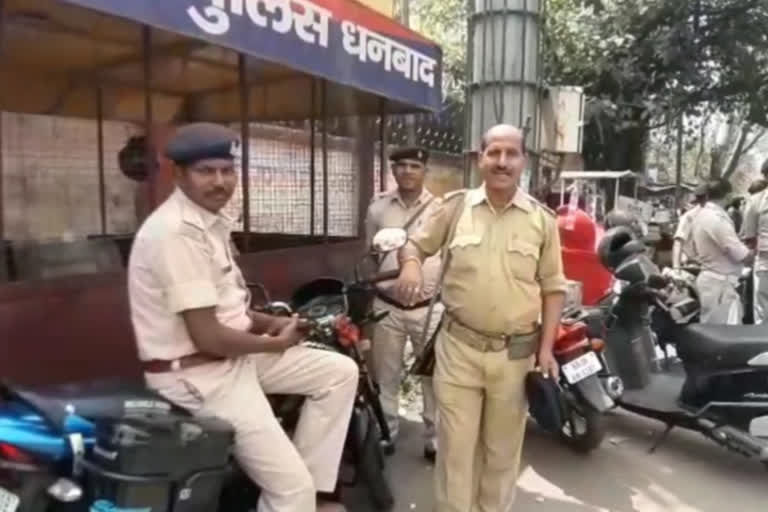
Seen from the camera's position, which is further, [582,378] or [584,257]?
[584,257]

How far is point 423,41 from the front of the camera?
197 inches

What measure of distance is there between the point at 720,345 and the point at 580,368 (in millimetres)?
830

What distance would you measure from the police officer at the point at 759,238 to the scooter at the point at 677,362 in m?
2.22

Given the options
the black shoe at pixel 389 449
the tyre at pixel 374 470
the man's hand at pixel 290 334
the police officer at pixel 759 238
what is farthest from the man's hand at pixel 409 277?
the police officer at pixel 759 238

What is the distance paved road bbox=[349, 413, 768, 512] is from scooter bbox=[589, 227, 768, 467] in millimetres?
187

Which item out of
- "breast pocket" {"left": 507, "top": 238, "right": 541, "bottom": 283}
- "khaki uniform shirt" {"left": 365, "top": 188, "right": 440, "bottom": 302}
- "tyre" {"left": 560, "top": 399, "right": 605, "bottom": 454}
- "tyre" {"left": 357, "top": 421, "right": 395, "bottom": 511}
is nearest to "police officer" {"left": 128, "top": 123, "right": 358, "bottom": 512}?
"tyre" {"left": 357, "top": 421, "right": 395, "bottom": 511}

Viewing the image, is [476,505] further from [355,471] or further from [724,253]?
[724,253]

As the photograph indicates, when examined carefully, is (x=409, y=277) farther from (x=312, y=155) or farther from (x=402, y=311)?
(x=312, y=155)

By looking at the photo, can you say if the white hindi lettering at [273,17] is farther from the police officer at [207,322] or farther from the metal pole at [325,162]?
the metal pole at [325,162]

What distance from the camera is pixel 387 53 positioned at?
4555mm

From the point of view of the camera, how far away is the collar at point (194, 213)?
8.12 feet

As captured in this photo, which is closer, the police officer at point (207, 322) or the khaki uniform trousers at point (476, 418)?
the police officer at point (207, 322)

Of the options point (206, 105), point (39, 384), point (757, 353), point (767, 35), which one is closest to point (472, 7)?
point (206, 105)

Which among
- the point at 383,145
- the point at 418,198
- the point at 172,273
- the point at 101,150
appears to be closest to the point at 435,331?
the point at 418,198
